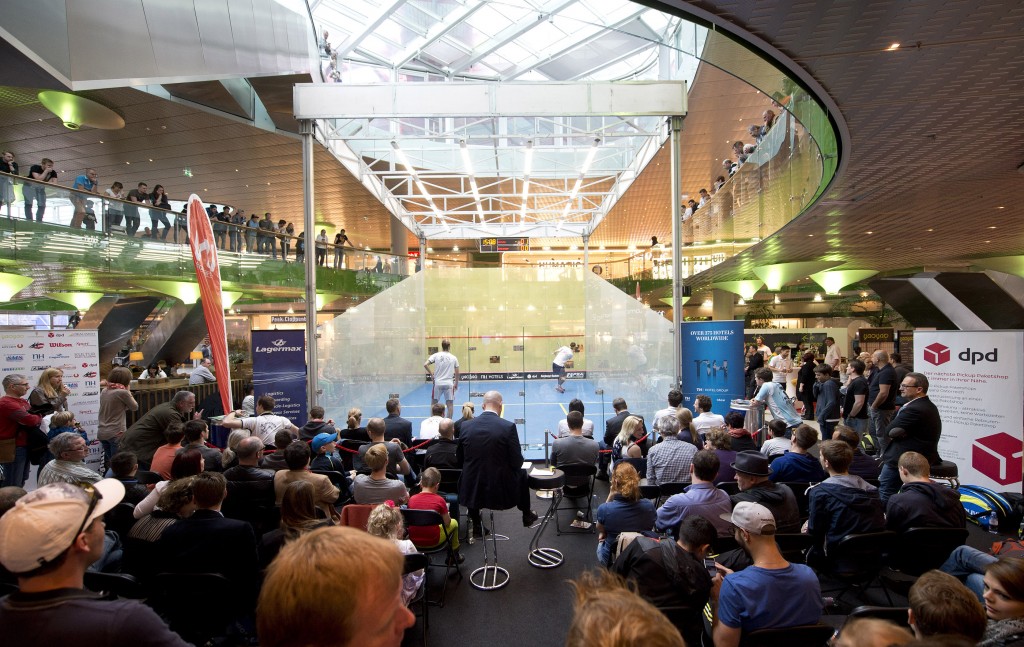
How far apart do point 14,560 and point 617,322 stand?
39.6 feet

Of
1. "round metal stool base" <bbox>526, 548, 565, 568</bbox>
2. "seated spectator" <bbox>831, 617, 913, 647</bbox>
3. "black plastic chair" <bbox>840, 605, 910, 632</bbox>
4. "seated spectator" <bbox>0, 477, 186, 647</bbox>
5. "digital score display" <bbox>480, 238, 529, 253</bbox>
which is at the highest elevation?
"digital score display" <bbox>480, 238, 529, 253</bbox>

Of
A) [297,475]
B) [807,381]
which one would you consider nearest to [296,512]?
[297,475]

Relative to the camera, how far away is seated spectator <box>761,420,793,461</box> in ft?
17.1

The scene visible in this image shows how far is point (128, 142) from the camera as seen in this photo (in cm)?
1383

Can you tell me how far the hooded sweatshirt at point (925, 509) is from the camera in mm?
3412

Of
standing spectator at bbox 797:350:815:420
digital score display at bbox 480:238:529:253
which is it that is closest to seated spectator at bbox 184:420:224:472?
standing spectator at bbox 797:350:815:420

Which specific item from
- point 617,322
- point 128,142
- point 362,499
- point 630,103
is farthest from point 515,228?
point 362,499

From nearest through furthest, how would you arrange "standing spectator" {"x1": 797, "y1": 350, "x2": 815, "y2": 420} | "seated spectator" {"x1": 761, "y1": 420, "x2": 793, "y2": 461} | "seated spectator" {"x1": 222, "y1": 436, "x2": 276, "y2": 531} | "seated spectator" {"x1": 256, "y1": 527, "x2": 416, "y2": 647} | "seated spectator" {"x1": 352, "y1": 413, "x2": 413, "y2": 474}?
1. "seated spectator" {"x1": 256, "y1": 527, "x2": 416, "y2": 647}
2. "seated spectator" {"x1": 222, "y1": 436, "x2": 276, "y2": 531}
3. "seated spectator" {"x1": 352, "y1": 413, "x2": 413, "y2": 474}
4. "seated spectator" {"x1": 761, "y1": 420, "x2": 793, "y2": 461}
5. "standing spectator" {"x1": 797, "y1": 350, "x2": 815, "y2": 420}

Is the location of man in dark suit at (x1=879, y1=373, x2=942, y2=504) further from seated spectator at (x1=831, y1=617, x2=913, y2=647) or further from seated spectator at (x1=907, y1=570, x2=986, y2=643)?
seated spectator at (x1=831, y1=617, x2=913, y2=647)

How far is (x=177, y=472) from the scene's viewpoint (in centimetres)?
355

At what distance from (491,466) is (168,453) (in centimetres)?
296

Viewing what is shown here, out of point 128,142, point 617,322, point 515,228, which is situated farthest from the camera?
point 515,228

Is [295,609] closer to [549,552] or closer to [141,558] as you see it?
[141,558]

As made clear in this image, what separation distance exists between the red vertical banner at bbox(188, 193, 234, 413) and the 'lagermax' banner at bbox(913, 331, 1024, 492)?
869 centimetres
